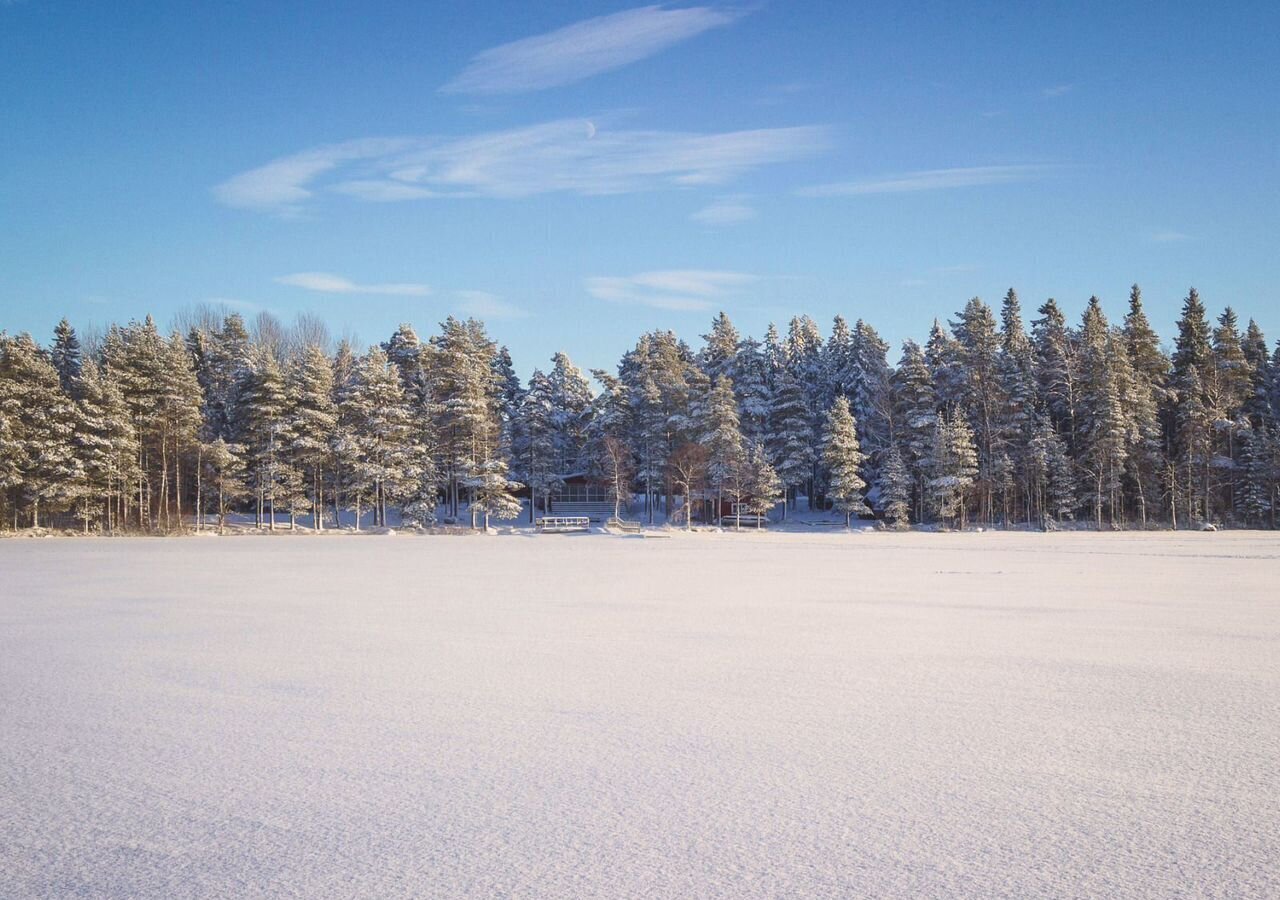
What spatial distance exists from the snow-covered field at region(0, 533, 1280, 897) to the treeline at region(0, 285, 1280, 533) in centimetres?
4279

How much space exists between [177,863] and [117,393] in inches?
2058

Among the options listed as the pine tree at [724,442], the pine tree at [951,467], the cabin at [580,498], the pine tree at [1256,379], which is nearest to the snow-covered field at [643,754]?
the pine tree at [951,467]

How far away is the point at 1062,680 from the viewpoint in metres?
7.56

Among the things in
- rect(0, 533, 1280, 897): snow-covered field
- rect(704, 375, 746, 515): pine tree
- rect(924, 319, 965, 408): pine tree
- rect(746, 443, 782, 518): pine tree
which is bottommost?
rect(0, 533, 1280, 897): snow-covered field

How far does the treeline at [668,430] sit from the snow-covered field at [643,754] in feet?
140

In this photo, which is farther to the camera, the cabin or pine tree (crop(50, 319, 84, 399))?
the cabin

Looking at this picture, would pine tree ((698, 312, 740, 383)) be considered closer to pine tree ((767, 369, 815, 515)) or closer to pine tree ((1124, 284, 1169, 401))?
pine tree ((767, 369, 815, 515))

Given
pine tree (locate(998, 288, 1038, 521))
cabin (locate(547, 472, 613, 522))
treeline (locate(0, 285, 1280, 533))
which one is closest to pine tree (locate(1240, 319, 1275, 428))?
treeline (locate(0, 285, 1280, 533))

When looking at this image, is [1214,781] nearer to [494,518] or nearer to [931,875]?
[931,875]

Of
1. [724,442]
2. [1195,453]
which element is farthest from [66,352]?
[1195,453]

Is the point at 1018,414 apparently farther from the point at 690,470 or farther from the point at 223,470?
the point at 223,470

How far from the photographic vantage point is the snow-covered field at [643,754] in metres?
3.80

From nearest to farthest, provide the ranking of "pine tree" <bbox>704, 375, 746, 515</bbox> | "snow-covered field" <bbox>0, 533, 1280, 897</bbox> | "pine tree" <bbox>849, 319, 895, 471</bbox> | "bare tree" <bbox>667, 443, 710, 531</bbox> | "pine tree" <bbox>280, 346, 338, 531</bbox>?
"snow-covered field" <bbox>0, 533, 1280, 897</bbox> < "pine tree" <bbox>280, 346, 338, 531</bbox> < "pine tree" <bbox>704, 375, 746, 515</bbox> < "bare tree" <bbox>667, 443, 710, 531</bbox> < "pine tree" <bbox>849, 319, 895, 471</bbox>

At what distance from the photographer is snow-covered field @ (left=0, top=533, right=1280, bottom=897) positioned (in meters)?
3.80
